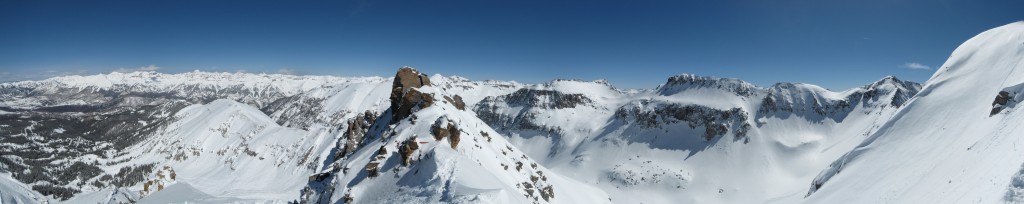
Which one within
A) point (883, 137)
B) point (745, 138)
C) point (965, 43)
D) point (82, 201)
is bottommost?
point (82, 201)

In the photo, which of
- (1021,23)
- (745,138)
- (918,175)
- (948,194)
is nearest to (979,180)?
(948,194)

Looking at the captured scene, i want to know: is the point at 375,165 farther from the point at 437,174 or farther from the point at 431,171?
the point at 437,174

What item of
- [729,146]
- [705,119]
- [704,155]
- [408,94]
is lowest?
[704,155]

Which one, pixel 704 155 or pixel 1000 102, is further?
pixel 704 155

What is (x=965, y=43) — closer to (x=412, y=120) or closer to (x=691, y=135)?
(x=691, y=135)

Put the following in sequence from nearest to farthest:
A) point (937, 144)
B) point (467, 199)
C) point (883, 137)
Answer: point (467, 199), point (937, 144), point (883, 137)

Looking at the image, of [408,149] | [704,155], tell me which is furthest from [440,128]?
[704,155]

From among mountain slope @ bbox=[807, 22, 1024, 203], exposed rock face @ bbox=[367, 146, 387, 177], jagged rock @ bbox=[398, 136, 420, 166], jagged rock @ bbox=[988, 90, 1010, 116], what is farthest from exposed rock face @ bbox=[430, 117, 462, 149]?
jagged rock @ bbox=[988, 90, 1010, 116]

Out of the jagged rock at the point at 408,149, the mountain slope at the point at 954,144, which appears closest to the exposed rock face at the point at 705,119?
the mountain slope at the point at 954,144
